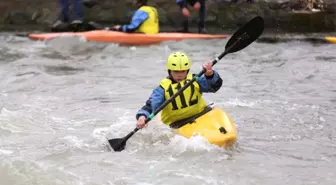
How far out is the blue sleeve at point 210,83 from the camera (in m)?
5.70

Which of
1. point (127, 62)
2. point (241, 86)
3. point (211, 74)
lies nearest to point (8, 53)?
point (127, 62)

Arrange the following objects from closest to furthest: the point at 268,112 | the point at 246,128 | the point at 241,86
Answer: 1. the point at 246,128
2. the point at 268,112
3. the point at 241,86

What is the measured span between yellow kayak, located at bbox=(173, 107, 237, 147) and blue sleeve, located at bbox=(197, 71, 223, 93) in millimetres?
211

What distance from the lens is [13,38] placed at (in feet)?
42.7

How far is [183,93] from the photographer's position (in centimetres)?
579

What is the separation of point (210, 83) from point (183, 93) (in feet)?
0.86

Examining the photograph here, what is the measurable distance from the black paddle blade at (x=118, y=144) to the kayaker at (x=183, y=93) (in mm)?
250

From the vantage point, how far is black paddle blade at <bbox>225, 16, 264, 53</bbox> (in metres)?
6.30

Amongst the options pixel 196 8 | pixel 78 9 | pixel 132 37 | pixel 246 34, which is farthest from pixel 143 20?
pixel 246 34

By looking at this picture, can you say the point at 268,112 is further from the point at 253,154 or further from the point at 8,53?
the point at 8,53

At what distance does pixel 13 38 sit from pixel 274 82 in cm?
618

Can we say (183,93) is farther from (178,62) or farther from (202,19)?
(202,19)

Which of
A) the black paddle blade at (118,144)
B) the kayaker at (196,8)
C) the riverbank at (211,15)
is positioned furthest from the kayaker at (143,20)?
the black paddle blade at (118,144)

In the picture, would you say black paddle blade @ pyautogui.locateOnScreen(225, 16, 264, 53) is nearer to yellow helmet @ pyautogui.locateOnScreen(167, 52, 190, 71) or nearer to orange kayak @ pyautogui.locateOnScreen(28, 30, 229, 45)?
yellow helmet @ pyautogui.locateOnScreen(167, 52, 190, 71)
